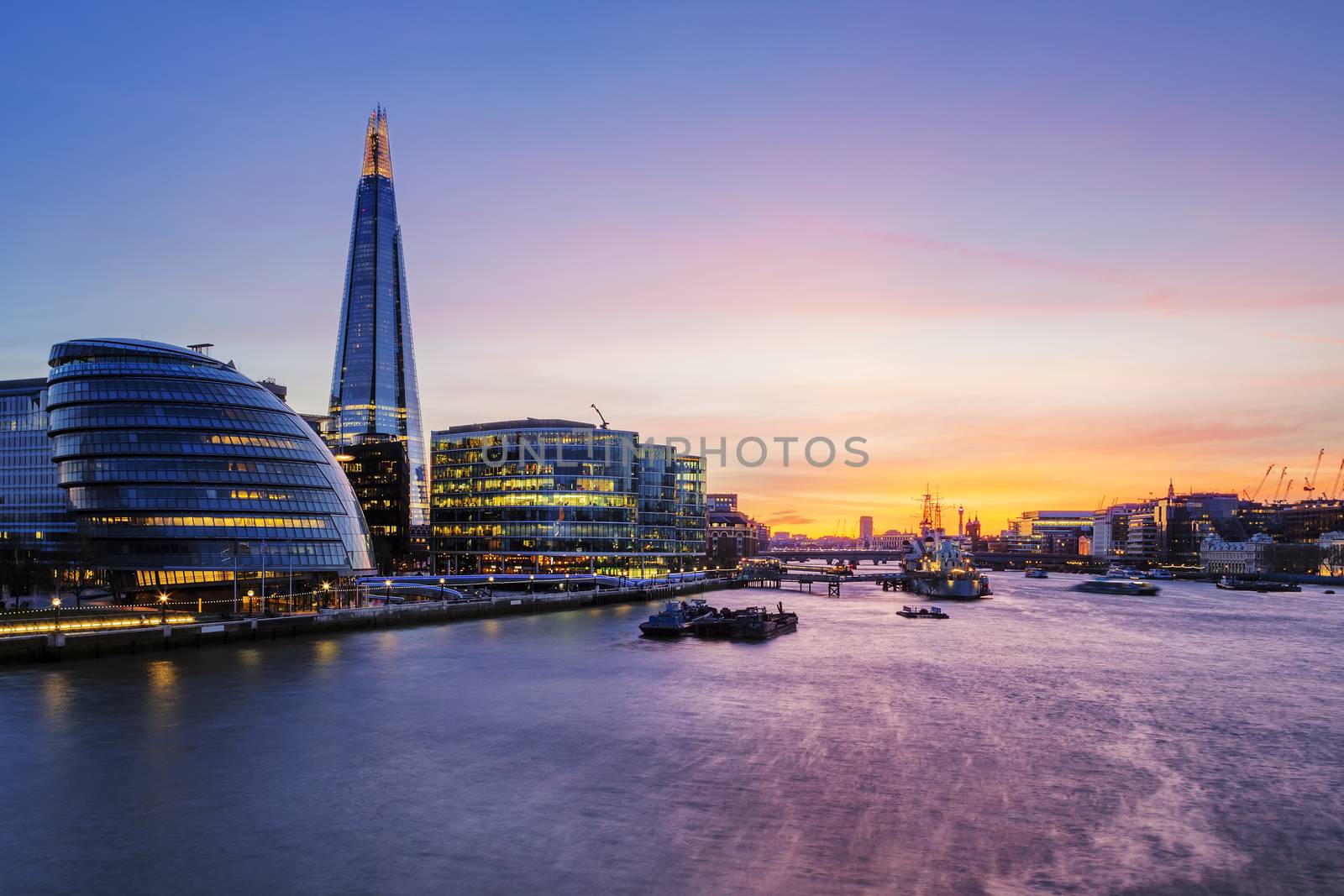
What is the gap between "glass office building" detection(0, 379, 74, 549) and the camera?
348 ft

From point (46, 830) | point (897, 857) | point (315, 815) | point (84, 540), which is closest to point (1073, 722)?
point (897, 857)

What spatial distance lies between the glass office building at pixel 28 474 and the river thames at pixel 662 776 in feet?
172

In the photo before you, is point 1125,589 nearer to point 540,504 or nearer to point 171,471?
point 540,504

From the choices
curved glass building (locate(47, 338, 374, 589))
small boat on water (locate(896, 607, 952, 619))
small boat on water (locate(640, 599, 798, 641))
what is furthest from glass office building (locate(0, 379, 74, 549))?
small boat on water (locate(896, 607, 952, 619))

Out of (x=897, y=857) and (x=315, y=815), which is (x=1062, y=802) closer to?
(x=897, y=857)

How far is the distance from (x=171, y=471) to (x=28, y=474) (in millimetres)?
27960

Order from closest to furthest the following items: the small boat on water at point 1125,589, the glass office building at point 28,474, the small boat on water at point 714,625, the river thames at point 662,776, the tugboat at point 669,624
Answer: the river thames at point 662,776, the tugboat at point 669,624, the small boat on water at point 714,625, the glass office building at point 28,474, the small boat on water at point 1125,589

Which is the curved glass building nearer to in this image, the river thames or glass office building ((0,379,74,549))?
glass office building ((0,379,74,549))

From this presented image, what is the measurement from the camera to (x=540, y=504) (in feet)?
576

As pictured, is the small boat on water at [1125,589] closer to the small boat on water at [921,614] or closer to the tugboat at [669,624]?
the small boat on water at [921,614]

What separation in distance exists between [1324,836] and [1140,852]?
295 inches

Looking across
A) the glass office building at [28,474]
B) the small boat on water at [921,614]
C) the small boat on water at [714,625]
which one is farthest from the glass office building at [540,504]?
the glass office building at [28,474]

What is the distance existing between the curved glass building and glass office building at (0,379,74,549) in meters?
10.6

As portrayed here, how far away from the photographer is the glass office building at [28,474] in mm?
106062
